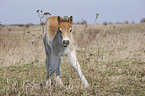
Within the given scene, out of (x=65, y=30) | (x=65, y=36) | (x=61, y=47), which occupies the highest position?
(x=65, y=30)

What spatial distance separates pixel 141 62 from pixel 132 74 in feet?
6.03

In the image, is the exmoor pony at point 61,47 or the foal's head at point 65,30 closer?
the foal's head at point 65,30

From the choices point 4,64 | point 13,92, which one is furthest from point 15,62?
point 13,92

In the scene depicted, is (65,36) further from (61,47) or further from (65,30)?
(61,47)

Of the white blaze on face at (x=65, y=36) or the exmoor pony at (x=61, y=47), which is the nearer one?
the white blaze on face at (x=65, y=36)

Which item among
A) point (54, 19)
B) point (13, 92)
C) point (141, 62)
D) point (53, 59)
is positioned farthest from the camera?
point (141, 62)

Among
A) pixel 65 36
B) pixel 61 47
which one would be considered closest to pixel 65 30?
pixel 65 36

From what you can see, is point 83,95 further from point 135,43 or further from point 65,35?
point 135,43

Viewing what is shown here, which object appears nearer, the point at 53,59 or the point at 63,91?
the point at 63,91

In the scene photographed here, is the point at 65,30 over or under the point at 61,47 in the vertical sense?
over

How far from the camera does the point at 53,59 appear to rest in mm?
4234

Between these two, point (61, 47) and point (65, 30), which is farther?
point (61, 47)

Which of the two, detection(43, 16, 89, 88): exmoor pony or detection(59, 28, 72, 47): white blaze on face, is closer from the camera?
detection(59, 28, 72, 47): white blaze on face

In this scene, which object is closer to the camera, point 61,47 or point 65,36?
point 65,36
